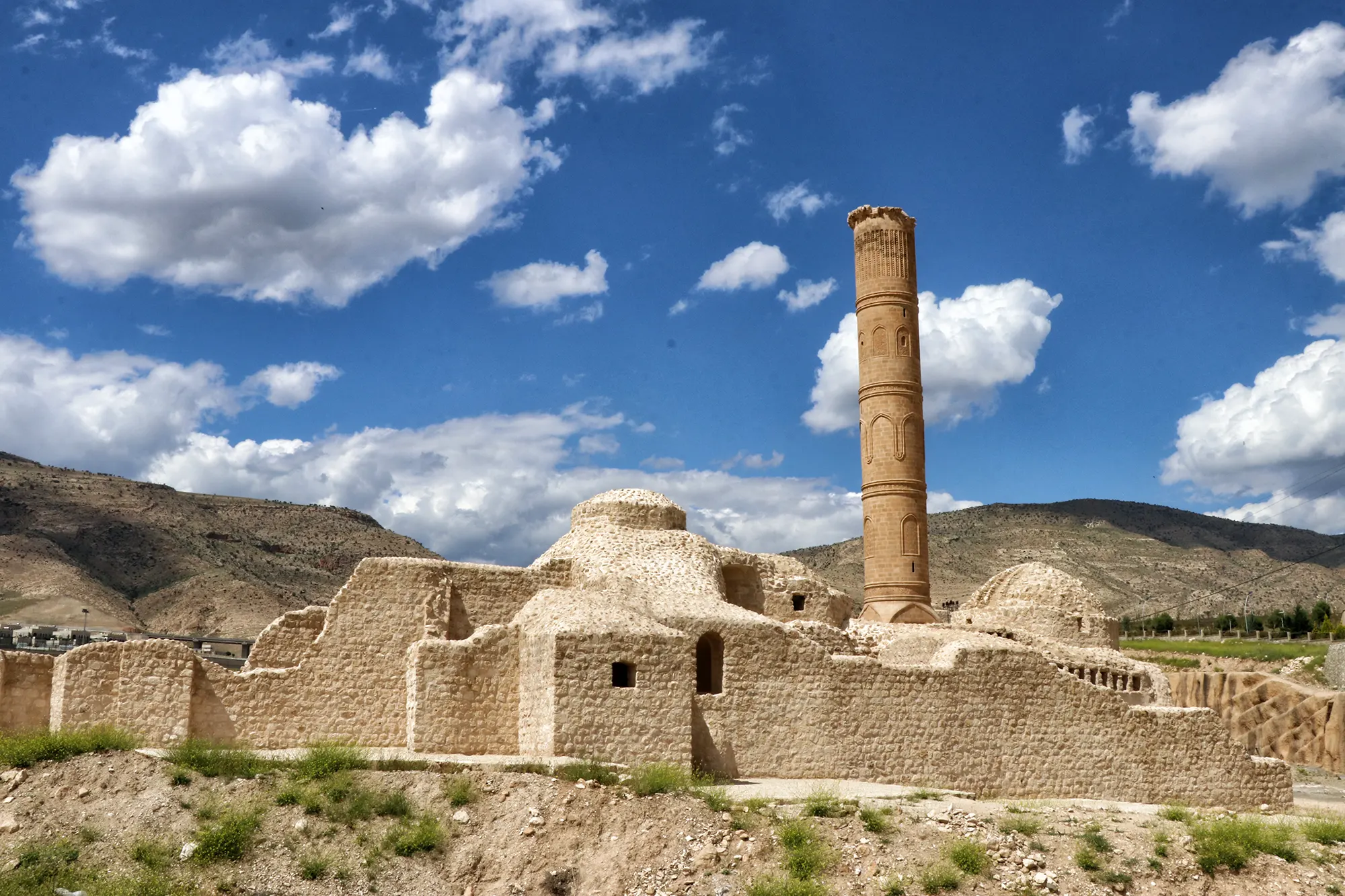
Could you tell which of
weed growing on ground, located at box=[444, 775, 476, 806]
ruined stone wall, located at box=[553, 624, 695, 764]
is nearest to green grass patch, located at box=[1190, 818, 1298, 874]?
ruined stone wall, located at box=[553, 624, 695, 764]

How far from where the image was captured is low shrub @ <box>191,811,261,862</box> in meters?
12.9

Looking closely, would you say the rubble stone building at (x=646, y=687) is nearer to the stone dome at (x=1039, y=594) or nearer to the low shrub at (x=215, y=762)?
→ the low shrub at (x=215, y=762)

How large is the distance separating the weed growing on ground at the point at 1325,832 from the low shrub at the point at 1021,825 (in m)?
3.50

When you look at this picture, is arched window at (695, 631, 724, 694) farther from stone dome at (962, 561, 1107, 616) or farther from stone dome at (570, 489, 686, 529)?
stone dome at (962, 561, 1107, 616)

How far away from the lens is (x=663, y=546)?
19.9 m

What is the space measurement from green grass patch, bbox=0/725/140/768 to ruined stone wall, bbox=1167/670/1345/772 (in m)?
20.9

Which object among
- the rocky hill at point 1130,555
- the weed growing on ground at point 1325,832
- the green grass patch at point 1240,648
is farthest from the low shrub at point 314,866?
the rocky hill at point 1130,555

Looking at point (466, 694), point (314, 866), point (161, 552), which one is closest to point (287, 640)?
point (466, 694)

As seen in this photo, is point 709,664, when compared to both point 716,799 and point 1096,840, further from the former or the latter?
point 1096,840

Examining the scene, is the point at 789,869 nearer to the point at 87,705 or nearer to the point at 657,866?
the point at 657,866

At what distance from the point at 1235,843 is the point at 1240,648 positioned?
23906mm

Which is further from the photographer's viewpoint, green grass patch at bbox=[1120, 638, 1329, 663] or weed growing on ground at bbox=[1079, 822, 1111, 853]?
green grass patch at bbox=[1120, 638, 1329, 663]

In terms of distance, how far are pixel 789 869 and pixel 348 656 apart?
7.03m

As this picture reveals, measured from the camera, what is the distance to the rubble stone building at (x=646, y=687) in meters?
16.0
